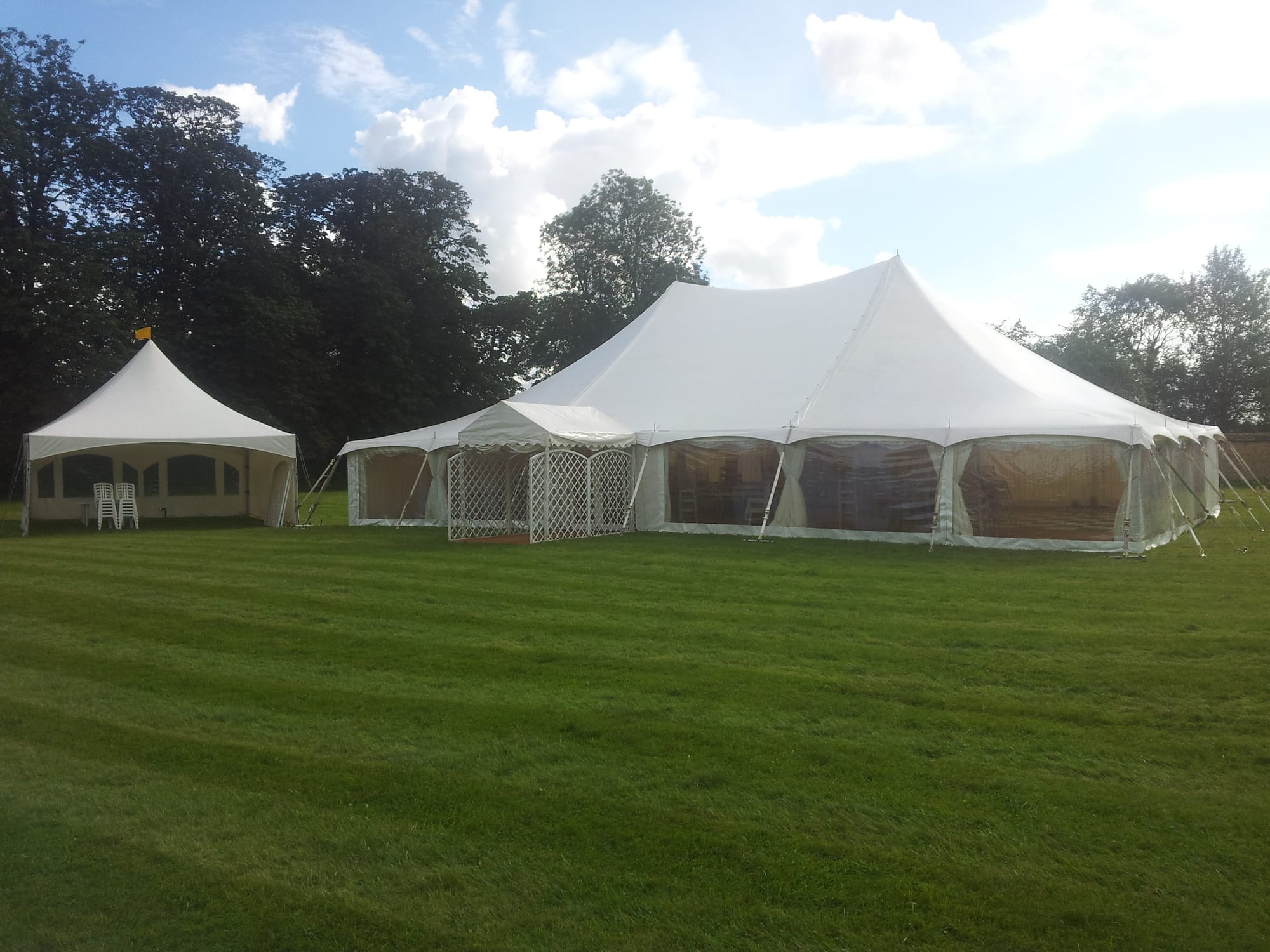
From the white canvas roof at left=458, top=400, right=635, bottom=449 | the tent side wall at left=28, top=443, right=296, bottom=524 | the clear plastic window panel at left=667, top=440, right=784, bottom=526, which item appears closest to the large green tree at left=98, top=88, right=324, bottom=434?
the tent side wall at left=28, top=443, right=296, bottom=524

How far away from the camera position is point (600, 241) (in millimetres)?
32938

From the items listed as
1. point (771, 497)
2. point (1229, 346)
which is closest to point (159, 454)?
point (771, 497)

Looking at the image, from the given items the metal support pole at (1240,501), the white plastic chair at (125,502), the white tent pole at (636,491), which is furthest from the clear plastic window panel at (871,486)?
the white plastic chair at (125,502)

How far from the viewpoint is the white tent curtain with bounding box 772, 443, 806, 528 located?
11.9 m

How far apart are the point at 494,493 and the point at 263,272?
613 inches

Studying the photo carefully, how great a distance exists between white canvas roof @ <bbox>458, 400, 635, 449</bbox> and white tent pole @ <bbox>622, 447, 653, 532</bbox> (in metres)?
0.48

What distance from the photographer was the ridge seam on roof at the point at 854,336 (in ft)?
40.2

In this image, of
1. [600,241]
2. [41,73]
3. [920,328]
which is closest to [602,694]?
[920,328]

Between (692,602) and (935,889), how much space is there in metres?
4.42

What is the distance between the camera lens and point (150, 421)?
14.5 meters

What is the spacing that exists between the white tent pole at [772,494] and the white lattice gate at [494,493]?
11.8 ft

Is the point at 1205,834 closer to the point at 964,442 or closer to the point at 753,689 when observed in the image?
the point at 753,689

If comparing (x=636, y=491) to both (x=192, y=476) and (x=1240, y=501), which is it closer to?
(x=192, y=476)

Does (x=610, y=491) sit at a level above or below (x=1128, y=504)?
above
